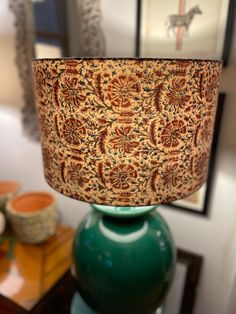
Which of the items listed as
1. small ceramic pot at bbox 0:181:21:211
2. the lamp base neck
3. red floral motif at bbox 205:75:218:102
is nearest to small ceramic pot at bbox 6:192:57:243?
small ceramic pot at bbox 0:181:21:211

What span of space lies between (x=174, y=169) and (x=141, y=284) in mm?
361

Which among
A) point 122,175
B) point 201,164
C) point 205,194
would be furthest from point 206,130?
point 205,194

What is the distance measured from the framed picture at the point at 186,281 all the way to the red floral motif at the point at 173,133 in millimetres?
639

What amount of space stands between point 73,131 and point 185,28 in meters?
0.49

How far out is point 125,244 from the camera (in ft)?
2.21

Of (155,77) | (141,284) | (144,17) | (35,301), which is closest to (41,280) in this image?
(35,301)

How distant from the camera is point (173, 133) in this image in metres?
0.47

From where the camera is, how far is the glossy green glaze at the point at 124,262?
672mm

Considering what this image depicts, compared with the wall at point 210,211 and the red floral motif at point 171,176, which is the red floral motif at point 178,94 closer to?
the red floral motif at point 171,176

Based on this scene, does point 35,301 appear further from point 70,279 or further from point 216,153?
point 216,153

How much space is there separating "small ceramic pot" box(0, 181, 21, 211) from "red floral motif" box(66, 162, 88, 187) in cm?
66

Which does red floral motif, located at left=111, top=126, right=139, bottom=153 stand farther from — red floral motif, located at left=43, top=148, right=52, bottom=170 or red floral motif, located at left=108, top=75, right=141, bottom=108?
red floral motif, located at left=43, top=148, right=52, bottom=170

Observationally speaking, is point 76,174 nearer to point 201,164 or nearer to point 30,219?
point 201,164

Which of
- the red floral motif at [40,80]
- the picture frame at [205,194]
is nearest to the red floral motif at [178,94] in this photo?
the red floral motif at [40,80]
